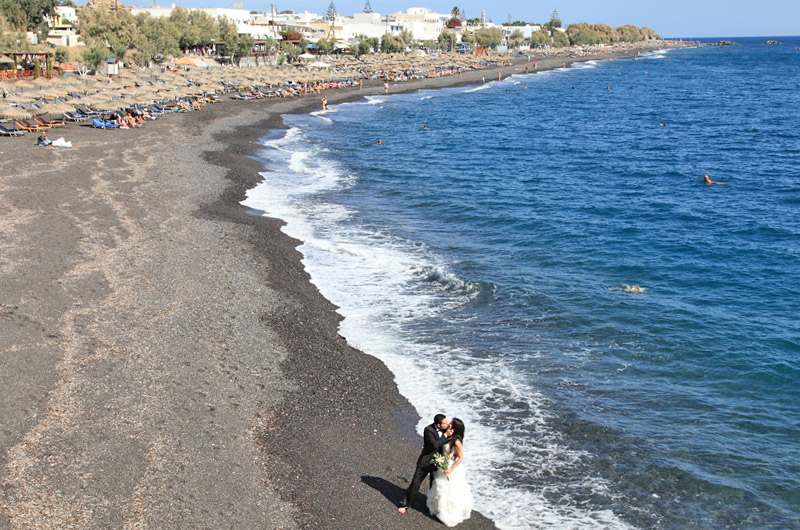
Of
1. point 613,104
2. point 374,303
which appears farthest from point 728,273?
point 613,104

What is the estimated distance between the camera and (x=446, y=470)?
9.49m

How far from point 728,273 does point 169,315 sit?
57.5 feet

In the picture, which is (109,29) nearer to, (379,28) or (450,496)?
(450,496)

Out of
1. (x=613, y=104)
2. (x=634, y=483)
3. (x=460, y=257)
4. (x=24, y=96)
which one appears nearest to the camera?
(x=634, y=483)

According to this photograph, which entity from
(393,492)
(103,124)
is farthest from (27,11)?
(393,492)

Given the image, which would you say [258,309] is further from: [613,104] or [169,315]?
[613,104]

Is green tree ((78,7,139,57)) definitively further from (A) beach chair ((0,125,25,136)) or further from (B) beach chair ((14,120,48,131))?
(A) beach chair ((0,125,25,136))

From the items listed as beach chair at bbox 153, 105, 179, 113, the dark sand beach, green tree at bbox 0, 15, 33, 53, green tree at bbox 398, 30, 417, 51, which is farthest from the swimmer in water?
green tree at bbox 398, 30, 417, 51

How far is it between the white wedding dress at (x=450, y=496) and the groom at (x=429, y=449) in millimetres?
125

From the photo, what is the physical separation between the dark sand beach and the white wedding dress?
0.33 m

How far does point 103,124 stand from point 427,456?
41.3 m

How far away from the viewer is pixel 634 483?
11.1 meters

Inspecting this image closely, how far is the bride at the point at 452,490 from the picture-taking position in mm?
9492

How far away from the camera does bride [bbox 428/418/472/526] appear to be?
31.1 feet
